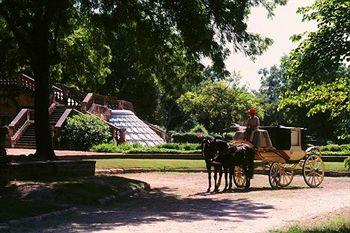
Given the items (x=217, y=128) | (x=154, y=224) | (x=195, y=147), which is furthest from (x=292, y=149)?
(x=217, y=128)

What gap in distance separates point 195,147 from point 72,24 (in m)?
19.5

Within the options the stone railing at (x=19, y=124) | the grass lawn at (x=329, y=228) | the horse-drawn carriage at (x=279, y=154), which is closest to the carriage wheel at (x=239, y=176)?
the horse-drawn carriage at (x=279, y=154)

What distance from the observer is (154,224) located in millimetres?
10680

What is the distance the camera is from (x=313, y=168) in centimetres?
1961

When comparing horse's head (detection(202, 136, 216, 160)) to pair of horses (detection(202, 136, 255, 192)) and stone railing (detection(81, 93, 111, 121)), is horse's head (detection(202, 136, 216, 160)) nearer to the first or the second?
pair of horses (detection(202, 136, 255, 192))

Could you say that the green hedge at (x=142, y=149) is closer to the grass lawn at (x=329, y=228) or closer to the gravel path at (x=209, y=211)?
the gravel path at (x=209, y=211)

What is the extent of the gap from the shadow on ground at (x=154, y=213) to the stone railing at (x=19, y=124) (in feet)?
83.2

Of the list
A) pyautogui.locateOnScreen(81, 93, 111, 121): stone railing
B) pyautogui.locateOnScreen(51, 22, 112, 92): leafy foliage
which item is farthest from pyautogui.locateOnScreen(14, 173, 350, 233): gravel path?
pyautogui.locateOnScreen(81, 93, 111, 121): stone railing

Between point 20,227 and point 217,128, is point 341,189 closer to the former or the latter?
point 20,227

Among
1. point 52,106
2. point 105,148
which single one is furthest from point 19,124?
point 105,148

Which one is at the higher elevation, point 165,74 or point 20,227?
point 165,74

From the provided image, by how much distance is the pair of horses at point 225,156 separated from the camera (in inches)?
658

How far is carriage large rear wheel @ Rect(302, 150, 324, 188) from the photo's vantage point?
63.6ft

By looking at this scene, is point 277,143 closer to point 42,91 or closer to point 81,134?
point 42,91
